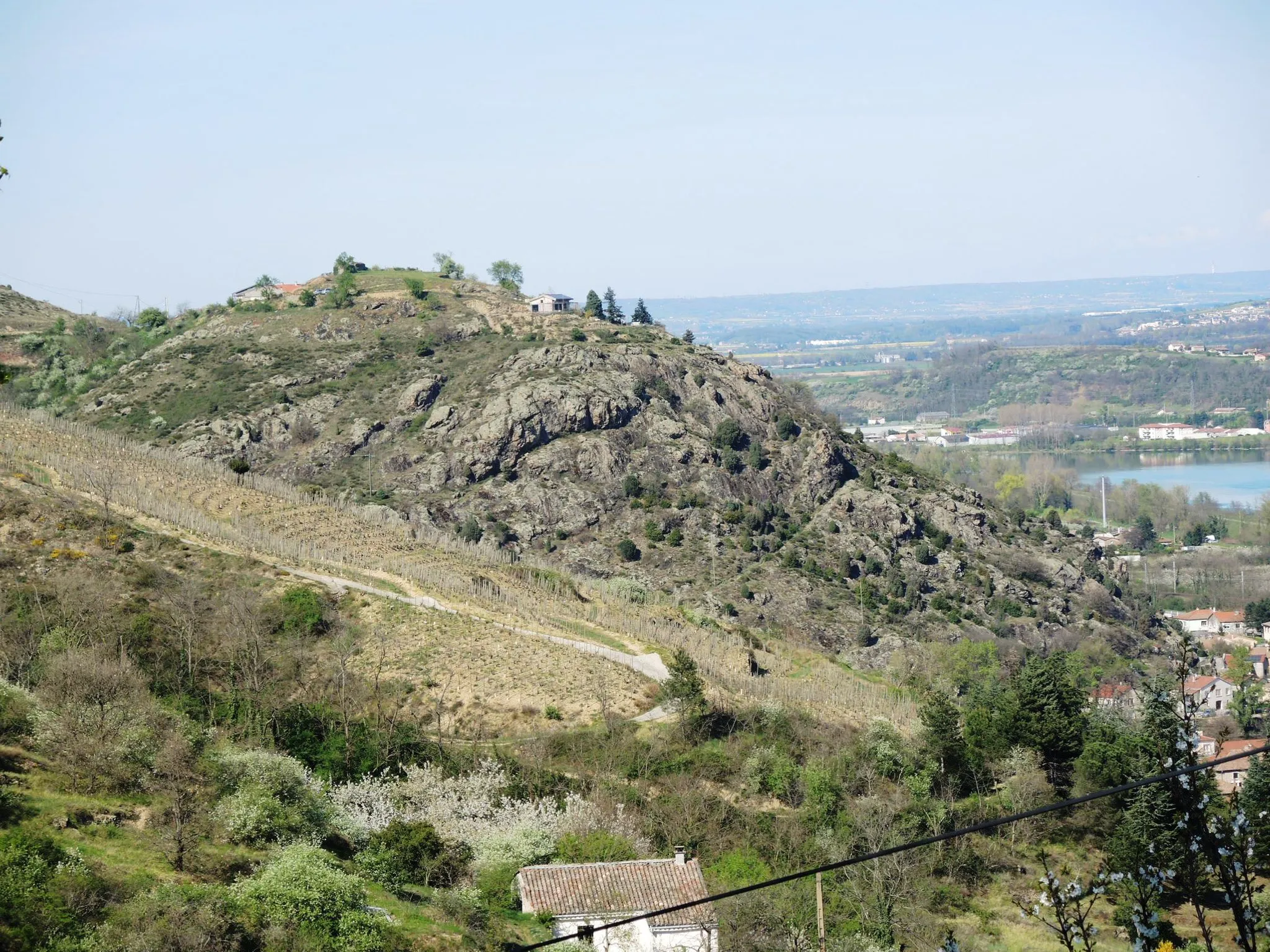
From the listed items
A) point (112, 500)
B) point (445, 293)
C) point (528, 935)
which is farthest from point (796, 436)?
point (528, 935)

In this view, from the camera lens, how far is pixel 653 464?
96.1m

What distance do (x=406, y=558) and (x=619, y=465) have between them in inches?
1506

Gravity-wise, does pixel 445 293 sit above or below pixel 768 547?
above

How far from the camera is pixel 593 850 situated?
3120 centimetres

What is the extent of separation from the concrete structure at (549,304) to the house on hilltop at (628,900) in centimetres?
9502

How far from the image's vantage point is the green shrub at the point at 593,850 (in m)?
31.0

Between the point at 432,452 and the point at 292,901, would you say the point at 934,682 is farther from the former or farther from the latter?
the point at 432,452

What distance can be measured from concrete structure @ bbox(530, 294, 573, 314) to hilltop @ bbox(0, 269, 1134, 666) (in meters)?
4.11

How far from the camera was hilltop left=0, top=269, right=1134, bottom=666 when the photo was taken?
85.1 m

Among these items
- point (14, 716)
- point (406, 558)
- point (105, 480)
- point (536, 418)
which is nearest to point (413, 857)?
point (14, 716)

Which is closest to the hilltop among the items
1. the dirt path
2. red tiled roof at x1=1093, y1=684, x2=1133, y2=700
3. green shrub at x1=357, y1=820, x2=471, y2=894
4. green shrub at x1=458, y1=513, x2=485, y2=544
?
green shrub at x1=458, y1=513, x2=485, y2=544

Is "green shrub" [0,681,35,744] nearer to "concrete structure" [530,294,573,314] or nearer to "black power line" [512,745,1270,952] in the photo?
"black power line" [512,745,1270,952]

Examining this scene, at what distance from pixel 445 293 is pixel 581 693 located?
86.6 meters

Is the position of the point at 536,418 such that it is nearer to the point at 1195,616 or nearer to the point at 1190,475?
the point at 1195,616
